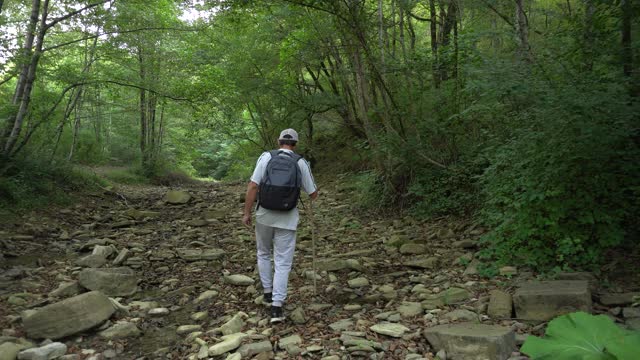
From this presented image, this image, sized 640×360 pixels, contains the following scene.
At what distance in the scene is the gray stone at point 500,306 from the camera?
4020mm

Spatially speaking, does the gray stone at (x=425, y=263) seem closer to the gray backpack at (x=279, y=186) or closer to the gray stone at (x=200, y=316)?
the gray backpack at (x=279, y=186)

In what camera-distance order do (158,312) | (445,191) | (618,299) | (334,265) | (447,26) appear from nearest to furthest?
(618,299)
(158,312)
(334,265)
(445,191)
(447,26)

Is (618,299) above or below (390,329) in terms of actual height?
above

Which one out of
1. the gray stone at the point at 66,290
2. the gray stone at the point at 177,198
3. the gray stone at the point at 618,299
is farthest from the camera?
the gray stone at the point at 177,198

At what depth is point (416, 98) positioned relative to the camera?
8.91 meters

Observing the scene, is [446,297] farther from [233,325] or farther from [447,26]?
[447,26]

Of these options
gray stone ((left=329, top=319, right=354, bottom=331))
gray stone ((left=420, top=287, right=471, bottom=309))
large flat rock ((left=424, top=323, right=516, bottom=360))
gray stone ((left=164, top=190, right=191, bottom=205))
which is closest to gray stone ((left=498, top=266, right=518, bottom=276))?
gray stone ((left=420, top=287, right=471, bottom=309))

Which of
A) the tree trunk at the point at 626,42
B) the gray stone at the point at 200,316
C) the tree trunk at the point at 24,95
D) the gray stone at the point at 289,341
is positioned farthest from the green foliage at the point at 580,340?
the tree trunk at the point at 24,95

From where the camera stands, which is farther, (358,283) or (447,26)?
(447,26)

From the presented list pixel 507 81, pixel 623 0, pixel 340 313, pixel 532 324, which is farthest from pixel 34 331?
pixel 623 0

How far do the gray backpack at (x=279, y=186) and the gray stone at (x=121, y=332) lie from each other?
5.80ft

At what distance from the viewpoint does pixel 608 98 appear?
4.25 metres

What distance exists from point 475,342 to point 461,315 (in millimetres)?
856

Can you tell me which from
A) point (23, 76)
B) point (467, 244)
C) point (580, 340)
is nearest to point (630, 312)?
point (580, 340)
